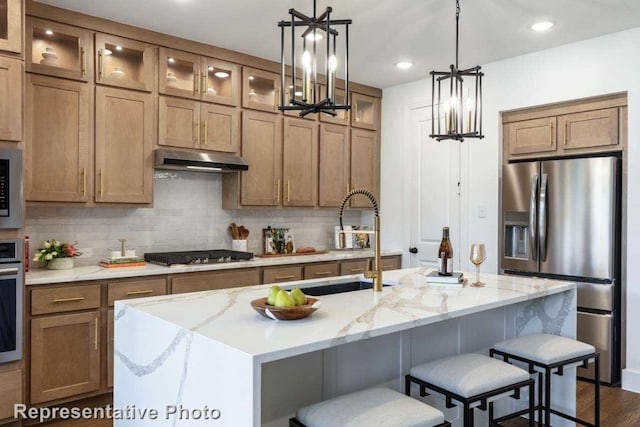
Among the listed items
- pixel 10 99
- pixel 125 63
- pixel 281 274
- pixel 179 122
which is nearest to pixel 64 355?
pixel 10 99

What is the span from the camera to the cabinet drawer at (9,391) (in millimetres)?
2787

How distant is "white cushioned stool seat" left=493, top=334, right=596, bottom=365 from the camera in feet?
7.98

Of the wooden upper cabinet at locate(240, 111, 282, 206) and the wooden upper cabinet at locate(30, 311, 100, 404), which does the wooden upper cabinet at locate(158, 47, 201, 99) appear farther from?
the wooden upper cabinet at locate(30, 311, 100, 404)

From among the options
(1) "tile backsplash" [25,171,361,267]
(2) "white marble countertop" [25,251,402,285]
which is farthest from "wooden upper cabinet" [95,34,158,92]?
(2) "white marble countertop" [25,251,402,285]

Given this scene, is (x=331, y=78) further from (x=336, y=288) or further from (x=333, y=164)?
(x=333, y=164)

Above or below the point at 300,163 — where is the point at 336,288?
below

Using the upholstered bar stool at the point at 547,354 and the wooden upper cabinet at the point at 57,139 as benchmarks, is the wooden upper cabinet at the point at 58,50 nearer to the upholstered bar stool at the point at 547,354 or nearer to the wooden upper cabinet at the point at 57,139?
the wooden upper cabinet at the point at 57,139

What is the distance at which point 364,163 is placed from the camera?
17.6ft

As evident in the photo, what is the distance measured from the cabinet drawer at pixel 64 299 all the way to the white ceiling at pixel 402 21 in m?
1.88

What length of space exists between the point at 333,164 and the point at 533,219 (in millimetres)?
1987

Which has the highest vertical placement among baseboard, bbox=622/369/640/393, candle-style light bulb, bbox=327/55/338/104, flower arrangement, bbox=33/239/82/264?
candle-style light bulb, bbox=327/55/338/104

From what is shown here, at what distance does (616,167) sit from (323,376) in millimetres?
2912

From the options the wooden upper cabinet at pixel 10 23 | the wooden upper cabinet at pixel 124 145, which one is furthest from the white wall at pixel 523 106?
the wooden upper cabinet at pixel 10 23

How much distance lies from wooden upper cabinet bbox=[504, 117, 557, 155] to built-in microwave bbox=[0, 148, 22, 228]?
3817 millimetres
